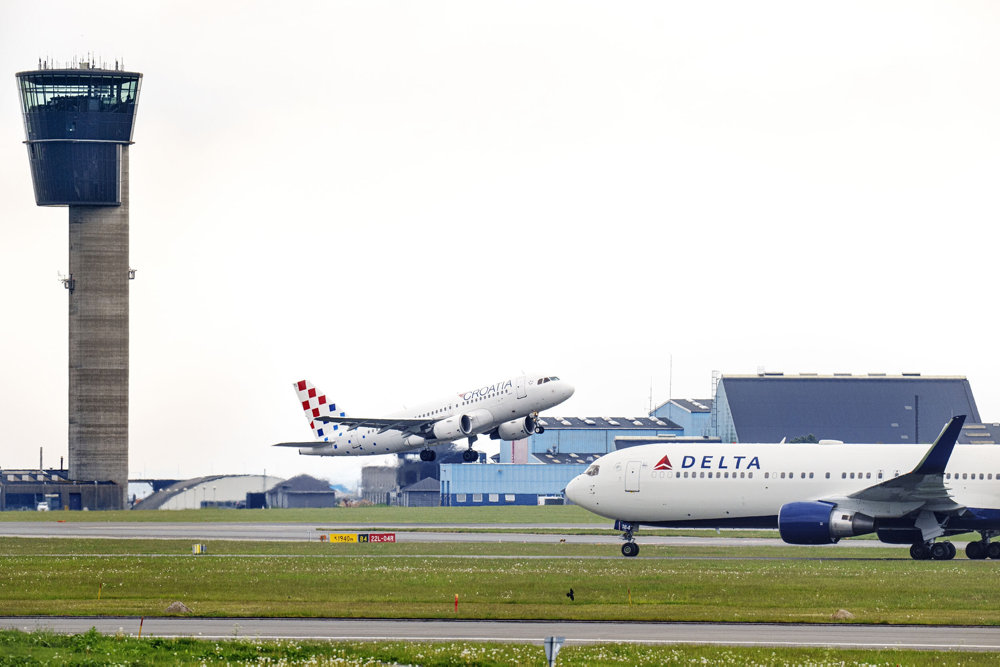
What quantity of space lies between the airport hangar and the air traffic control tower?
3180cm

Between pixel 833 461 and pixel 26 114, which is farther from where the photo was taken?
pixel 26 114

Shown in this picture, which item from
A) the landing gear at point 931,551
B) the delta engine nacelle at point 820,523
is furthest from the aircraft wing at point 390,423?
the landing gear at point 931,551

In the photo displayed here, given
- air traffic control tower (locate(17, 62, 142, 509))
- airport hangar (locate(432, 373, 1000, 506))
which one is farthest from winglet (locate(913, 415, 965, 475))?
air traffic control tower (locate(17, 62, 142, 509))

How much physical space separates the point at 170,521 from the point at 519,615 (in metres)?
63.4

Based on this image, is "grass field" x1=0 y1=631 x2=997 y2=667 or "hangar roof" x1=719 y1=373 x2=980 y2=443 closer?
"grass field" x1=0 y1=631 x2=997 y2=667

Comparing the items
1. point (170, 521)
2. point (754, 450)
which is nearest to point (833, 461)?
point (754, 450)

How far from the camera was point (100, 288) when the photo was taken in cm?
13050

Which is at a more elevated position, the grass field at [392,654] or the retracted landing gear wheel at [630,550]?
the retracted landing gear wheel at [630,550]

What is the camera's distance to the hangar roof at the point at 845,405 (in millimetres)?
140875

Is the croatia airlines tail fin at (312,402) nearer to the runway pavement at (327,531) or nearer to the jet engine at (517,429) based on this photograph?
the runway pavement at (327,531)

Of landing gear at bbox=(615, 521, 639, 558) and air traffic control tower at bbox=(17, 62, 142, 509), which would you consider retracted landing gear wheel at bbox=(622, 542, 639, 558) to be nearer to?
landing gear at bbox=(615, 521, 639, 558)

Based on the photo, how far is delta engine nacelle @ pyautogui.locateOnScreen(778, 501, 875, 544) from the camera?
157 feet

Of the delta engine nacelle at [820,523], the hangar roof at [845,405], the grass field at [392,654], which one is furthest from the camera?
the hangar roof at [845,405]

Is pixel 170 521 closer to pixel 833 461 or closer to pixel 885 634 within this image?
pixel 833 461
